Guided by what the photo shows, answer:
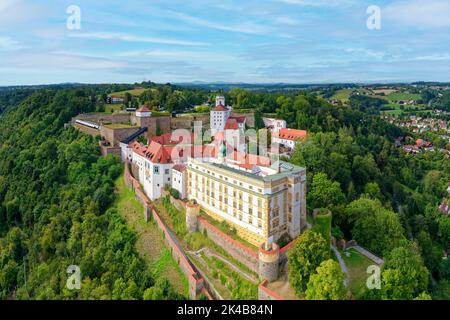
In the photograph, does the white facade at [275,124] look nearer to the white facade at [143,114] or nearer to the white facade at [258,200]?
the white facade at [143,114]

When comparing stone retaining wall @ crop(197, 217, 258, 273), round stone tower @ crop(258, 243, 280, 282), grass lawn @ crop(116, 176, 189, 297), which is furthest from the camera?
grass lawn @ crop(116, 176, 189, 297)

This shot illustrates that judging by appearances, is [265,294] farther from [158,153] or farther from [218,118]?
[218,118]

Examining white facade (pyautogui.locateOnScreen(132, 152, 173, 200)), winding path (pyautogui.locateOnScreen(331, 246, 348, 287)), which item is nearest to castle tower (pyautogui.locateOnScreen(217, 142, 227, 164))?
white facade (pyautogui.locateOnScreen(132, 152, 173, 200))

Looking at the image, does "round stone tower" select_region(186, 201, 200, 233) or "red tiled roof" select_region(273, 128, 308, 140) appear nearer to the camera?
"round stone tower" select_region(186, 201, 200, 233)

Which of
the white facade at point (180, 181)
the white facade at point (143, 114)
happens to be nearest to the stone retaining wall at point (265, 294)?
the white facade at point (180, 181)

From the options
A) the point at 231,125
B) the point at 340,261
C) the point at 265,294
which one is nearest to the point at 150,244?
the point at 265,294

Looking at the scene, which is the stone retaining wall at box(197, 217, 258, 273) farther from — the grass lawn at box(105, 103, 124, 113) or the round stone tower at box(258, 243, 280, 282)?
the grass lawn at box(105, 103, 124, 113)
